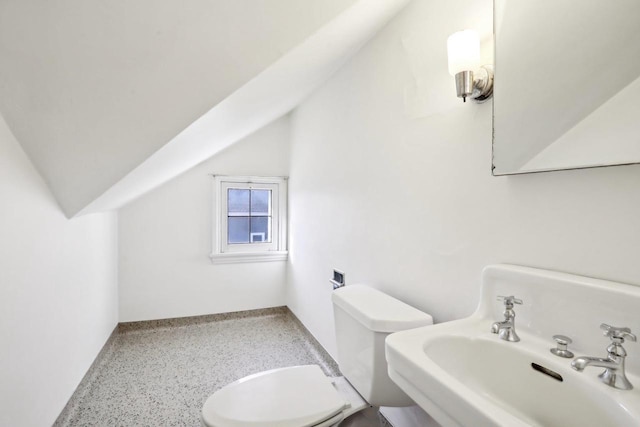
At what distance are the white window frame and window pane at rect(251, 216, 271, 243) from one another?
0.13 feet

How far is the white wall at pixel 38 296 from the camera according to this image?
1140 millimetres

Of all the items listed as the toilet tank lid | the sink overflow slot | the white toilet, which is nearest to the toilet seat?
the white toilet

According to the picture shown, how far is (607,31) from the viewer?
2.45ft

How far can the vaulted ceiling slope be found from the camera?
989mm

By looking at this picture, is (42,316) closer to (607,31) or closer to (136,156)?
(136,156)

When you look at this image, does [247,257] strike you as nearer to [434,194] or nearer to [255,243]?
[255,243]

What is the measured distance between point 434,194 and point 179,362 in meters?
2.07

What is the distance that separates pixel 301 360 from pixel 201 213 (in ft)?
5.08

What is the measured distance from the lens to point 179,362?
7.52 feet

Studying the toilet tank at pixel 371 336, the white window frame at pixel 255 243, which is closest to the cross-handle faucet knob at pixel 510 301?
the toilet tank at pixel 371 336

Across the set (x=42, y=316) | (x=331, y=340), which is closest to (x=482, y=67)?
(x=331, y=340)

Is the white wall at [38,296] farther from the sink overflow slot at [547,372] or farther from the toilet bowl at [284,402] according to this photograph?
the sink overflow slot at [547,372]

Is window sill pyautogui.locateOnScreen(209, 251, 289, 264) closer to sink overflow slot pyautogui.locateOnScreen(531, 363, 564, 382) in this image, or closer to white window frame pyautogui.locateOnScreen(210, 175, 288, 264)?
white window frame pyautogui.locateOnScreen(210, 175, 288, 264)

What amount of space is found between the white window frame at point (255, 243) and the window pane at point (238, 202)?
42mm
